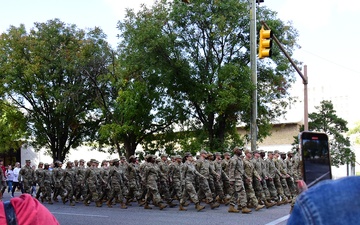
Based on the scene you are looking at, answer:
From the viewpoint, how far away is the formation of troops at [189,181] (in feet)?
49.9

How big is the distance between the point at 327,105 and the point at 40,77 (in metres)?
19.0

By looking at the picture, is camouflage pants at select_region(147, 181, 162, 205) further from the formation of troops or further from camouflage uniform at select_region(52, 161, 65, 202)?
camouflage uniform at select_region(52, 161, 65, 202)

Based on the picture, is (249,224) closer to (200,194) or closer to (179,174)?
(200,194)

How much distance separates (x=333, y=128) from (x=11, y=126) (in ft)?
76.2

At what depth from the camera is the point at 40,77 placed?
33.0 meters

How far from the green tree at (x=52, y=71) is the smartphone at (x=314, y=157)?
90.6 feet

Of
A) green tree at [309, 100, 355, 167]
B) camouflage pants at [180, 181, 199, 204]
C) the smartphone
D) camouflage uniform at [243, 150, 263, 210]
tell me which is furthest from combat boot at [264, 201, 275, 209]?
green tree at [309, 100, 355, 167]

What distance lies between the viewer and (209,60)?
82.8 feet

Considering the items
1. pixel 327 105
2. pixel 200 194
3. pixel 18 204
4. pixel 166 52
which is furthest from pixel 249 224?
pixel 327 105

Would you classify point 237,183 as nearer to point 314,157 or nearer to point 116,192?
point 116,192

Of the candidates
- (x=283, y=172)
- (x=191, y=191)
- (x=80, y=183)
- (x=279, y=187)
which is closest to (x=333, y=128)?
(x=283, y=172)

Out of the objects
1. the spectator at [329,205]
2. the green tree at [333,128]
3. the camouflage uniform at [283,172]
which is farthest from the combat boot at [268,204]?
the spectator at [329,205]

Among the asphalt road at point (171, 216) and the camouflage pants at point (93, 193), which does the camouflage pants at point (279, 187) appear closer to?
the asphalt road at point (171, 216)

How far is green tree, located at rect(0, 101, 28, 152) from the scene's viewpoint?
34.8 m
